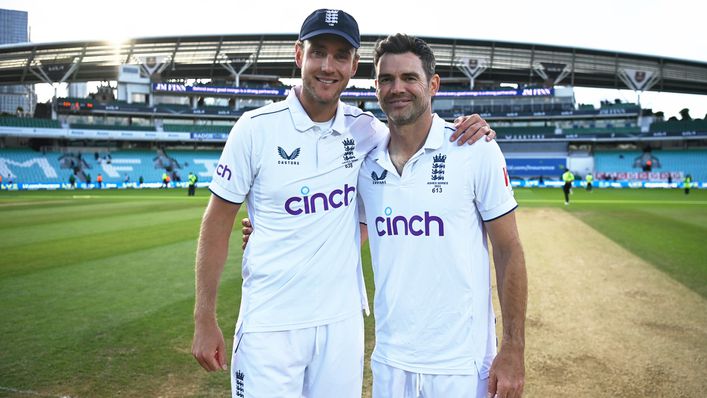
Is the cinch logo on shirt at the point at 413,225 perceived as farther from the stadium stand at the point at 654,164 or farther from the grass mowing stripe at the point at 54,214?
the stadium stand at the point at 654,164

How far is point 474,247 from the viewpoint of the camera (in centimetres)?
260

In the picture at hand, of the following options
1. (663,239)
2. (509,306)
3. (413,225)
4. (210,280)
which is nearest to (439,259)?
(413,225)

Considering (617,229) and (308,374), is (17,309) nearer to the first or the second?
(308,374)

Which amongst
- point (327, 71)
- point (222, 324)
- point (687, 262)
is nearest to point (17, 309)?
point (222, 324)

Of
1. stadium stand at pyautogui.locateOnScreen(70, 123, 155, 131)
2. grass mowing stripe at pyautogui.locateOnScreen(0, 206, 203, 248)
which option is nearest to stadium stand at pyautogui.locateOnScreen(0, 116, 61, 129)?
stadium stand at pyautogui.locateOnScreen(70, 123, 155, 131)

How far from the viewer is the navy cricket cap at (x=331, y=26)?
8.81ft

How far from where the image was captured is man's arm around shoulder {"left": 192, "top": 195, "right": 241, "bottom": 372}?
2613mm

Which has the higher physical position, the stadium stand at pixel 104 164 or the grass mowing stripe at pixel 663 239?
the stadium stand at pixel 104 164

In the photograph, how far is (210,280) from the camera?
2627 millimetres

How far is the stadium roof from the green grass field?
4959cm

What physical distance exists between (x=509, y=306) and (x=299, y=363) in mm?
1184

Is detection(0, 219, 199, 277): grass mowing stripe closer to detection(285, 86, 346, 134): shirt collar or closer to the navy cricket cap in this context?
detection(285, 86, 346, 134): shirt collar

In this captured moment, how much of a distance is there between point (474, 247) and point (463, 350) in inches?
21.6

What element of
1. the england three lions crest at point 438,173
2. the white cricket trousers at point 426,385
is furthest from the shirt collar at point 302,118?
the white cricket trousers at point 426,385
